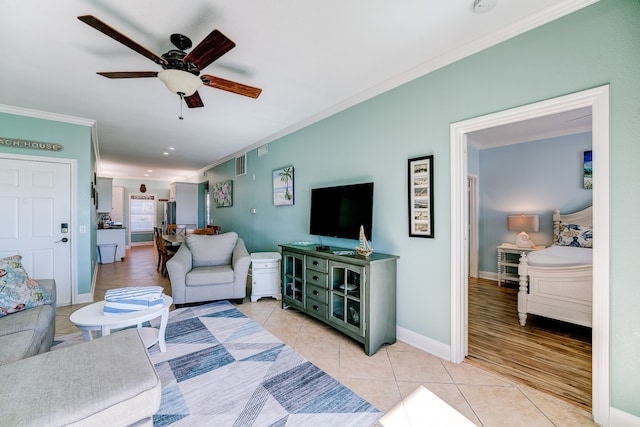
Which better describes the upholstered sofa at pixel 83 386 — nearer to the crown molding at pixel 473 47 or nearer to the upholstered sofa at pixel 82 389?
the upholstered sofa at pixel 82 389

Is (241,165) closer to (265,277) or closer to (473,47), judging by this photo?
(265,277)

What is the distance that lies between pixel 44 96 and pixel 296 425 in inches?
172

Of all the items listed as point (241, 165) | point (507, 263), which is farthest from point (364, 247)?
point (241, 165)

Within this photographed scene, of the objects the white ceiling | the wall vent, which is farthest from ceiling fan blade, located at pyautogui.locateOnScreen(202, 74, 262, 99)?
the wall vent

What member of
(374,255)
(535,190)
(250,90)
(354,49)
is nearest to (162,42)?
(250,90)

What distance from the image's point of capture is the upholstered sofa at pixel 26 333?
5.32 feet

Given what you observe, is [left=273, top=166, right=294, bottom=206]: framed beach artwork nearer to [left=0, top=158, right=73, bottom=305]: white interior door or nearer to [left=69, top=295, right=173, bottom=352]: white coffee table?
[left=69, top=295, right=173, bottom=352]: white coffee table

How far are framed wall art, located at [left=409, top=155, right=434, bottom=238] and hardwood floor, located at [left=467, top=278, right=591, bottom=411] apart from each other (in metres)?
1.22

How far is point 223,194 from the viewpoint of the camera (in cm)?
695

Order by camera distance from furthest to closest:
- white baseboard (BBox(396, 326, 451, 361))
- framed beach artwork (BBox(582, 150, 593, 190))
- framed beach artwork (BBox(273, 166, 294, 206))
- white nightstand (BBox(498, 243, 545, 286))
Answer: white nightstand (BBox(498, 243, 545, 286))
framed beach artwork (BBox(273, 166, 294, 206))
framed beach artwork (BBox(582, 150, 593, 190))
white baseboard (BBox(396, 326, 451, 361))

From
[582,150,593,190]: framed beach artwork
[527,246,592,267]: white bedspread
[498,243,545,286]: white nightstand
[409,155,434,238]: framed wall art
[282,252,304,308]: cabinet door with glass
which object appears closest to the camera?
[409,155,434,238]: framed wall art

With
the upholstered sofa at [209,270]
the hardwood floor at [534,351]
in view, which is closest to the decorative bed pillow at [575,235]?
the hardwood floor at [534,351]

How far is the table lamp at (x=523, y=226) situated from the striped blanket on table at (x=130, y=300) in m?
5.20

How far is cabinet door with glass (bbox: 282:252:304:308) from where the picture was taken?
131 inches
